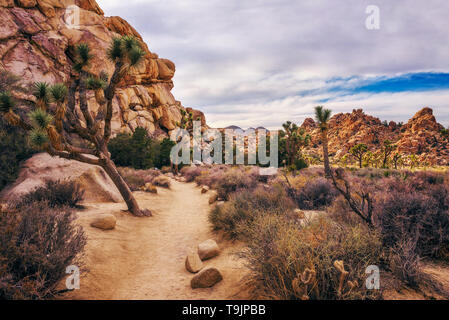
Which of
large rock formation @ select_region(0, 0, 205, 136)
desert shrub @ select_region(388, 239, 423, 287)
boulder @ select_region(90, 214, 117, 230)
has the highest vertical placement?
large rock formation @ select_region(0, 0, 205, 136)

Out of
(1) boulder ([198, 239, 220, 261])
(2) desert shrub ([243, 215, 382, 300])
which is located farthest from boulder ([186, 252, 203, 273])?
(2) desert shrub ([243, 215, 382, 300])

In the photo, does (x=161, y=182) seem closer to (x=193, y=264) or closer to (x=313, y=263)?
(x=193, y=264)

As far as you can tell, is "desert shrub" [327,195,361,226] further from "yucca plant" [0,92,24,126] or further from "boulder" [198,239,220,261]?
"yucca plant" [0,92,24,126]

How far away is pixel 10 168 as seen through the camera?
8781 millimetres

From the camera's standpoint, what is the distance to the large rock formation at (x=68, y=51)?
99.4ft

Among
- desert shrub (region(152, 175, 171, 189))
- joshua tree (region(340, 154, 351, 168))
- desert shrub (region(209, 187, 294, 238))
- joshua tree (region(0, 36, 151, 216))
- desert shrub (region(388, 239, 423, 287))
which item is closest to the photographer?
desert shrub (region(388, 239, 423, 287))

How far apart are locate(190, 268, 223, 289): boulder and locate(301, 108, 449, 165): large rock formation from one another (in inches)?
2145

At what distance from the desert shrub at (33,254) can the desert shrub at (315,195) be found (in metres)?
7.27

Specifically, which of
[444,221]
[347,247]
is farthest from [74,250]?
[444,221]

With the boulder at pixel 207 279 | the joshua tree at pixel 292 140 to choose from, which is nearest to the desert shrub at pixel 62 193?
the boulder at pixel 207 279

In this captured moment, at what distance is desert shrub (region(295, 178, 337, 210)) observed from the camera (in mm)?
8085

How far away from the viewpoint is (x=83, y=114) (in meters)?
7.66

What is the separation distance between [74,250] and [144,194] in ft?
31.1

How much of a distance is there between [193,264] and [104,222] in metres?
3.36
